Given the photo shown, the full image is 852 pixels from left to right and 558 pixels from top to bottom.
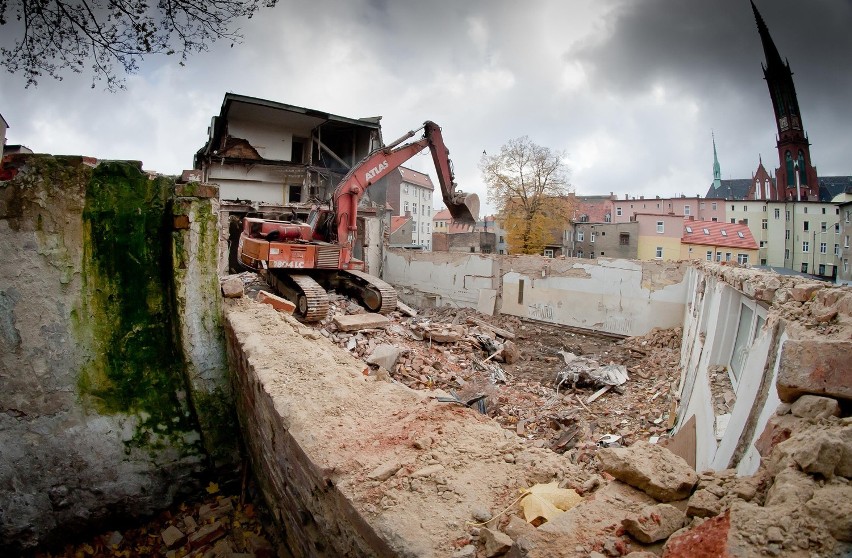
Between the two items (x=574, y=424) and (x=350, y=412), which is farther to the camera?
(x=574, y=424)

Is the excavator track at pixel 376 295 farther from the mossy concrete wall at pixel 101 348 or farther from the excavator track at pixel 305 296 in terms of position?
the mossy concrete wall at pixel 101 348

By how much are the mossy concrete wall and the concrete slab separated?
462 centimetres

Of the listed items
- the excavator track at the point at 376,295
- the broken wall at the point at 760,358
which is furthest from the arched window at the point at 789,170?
the broken wall at the point at 760,358

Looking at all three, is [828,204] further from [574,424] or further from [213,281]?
[213,281]

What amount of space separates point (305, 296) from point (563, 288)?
831 centimetres

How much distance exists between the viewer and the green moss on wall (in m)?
4.01

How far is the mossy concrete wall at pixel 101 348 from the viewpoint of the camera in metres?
3.73

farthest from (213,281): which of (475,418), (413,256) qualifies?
(413,256)

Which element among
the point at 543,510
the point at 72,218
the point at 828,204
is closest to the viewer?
the point at 543,510

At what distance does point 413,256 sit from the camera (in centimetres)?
1825

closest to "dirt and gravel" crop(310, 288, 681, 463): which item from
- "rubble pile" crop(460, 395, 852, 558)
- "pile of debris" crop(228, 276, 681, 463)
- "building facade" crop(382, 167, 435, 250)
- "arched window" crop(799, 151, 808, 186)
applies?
"pile of debris" crop(228, 276, 681, 463)

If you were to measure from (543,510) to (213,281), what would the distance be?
405 cm

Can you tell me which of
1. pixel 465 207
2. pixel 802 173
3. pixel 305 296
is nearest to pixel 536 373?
pixel 305 296

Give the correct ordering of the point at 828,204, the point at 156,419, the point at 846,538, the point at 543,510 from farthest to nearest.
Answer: the point at 828,204 → the point at 156,419 → the point at 543,510 → the point at 846,538
